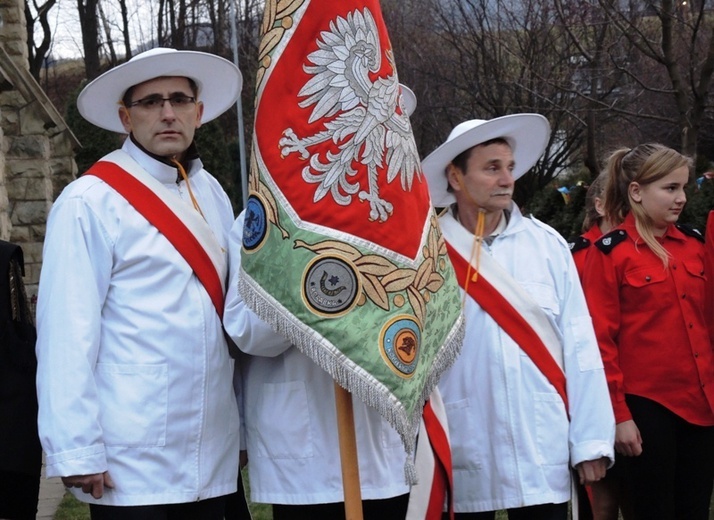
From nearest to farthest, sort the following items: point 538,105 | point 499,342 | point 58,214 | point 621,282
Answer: point 58,214 → point 499,342 → point 621,282 → point 538,105

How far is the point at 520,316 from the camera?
389 cm

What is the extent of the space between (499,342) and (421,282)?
0.69 metres

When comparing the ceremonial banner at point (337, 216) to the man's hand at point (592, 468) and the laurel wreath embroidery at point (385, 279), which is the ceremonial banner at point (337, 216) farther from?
the man's hand at point (592, 468)

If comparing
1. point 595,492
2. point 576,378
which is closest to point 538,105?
point 595,492

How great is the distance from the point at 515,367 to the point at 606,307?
949 millimetres

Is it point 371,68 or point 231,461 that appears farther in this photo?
point 231,461

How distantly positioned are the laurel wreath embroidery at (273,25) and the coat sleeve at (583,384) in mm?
1456

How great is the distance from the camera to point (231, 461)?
3.65 metres

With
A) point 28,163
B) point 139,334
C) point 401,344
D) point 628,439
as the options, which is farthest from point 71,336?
point 28,163

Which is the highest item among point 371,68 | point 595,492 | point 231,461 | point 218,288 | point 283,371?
point 371,68

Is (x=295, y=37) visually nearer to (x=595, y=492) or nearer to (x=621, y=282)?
(x=621, y=282)

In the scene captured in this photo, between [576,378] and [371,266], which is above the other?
[371,266]

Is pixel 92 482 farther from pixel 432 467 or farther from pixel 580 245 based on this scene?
pixel 580 245

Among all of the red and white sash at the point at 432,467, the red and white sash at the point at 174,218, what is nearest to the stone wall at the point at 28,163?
the red and white sash at the point at 174,218
